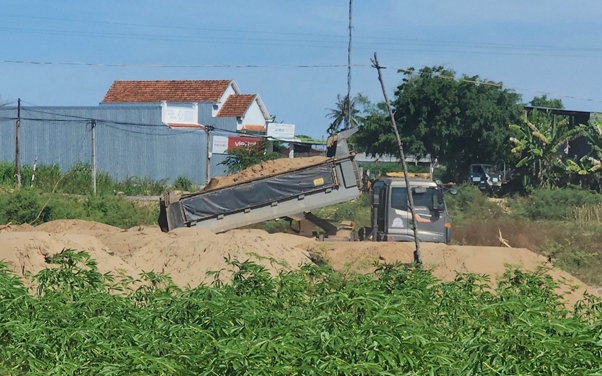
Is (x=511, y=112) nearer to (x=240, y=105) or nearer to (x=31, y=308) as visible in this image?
(x=240, y=105)

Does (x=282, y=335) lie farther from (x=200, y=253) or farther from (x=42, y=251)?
(x=200, y=253)

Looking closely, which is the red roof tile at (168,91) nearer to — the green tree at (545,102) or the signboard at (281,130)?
the signboard at (281,130)

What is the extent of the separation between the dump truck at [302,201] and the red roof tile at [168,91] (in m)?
48.1

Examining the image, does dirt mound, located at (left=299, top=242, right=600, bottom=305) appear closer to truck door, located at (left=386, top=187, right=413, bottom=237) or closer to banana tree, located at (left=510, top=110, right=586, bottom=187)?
truck door, located at (left=386, top=187, right=413, bottom=237)

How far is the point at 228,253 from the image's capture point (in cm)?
1797

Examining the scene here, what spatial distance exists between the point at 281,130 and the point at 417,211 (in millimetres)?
47155

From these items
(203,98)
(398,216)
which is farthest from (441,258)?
(203,98)

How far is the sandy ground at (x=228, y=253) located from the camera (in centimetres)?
1700

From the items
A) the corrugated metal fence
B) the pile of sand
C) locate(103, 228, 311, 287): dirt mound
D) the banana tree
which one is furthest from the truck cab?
the banana tree

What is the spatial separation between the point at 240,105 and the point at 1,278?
5971 centimetres

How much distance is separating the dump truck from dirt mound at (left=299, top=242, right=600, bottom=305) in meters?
1.83

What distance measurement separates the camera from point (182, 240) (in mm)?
19109

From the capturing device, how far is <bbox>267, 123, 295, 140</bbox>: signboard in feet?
222

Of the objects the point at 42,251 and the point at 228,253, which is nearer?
the point at 42,251
